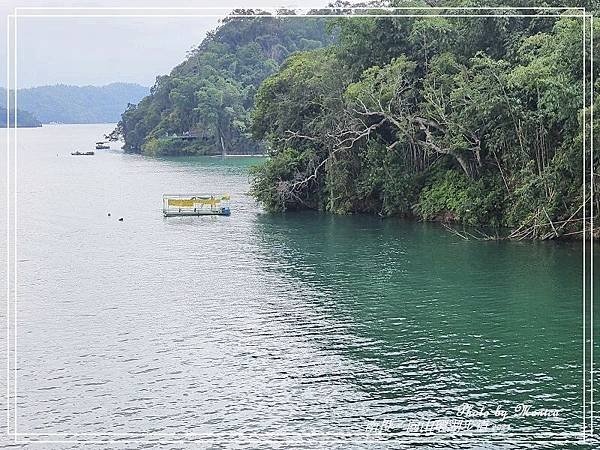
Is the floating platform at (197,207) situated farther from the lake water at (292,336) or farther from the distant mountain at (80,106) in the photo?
the distant mountain at (80,106)

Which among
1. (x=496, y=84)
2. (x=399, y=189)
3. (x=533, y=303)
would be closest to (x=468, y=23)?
(x=496, y=84)

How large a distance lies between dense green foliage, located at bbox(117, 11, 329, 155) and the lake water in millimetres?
53776

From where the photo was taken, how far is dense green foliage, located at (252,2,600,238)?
2711 cm

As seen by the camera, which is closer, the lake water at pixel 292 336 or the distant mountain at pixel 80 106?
the lake water at pixel 292 336

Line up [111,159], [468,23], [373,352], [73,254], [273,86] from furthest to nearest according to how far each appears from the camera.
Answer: [111,159] < [273,86] < [468,23] < [73,254] < [373,352]

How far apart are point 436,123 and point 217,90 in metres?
56.2

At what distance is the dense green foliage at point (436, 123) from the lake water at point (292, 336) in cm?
179

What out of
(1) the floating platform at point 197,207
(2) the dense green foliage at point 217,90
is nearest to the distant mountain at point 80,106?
(2) the dense green foliage at point 217,90

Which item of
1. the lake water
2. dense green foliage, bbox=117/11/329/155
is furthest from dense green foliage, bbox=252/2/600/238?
dense green foliage, bbox=117/11/329/155

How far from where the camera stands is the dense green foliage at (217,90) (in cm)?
8594

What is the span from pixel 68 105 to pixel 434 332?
87343mm

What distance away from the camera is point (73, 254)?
27750mm

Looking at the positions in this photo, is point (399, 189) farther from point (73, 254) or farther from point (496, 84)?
point (73, 254)

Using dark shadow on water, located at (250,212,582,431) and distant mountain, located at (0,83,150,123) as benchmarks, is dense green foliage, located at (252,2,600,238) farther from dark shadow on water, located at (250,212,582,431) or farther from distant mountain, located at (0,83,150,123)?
distant mountain, located at (0,83,150,123)
